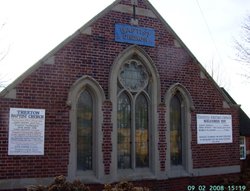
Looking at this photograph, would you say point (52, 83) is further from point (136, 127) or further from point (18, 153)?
point (136, 127)

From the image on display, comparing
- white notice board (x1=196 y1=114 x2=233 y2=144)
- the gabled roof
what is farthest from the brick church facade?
white notice board (x1=196 y1=114 x2=233 y2=144)

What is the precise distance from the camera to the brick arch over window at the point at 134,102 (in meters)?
12.7

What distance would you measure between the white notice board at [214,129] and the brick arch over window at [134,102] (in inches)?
80.7

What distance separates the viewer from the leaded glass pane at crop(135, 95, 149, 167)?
522 inches

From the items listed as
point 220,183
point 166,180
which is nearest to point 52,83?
point 166,180

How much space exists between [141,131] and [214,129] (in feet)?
10.6

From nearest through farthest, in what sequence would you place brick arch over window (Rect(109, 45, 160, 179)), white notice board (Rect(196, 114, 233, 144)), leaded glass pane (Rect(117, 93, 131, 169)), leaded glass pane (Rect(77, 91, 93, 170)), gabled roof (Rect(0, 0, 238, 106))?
gabled roof (Rect(0, 0, 238, 106)), leaded glass pane (Rect(77, 91, 93, 170)), brick arch over window (Rect(109, 45, 160, 179)), leaded glass pane (Rect(117, 93, 131, 169)), white notice board (Rect(196, 114, 233, 144))

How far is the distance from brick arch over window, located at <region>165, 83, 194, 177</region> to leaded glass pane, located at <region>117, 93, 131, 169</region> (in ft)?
5.05

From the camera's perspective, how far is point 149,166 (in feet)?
44.1

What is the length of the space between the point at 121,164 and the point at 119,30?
4306 mm
